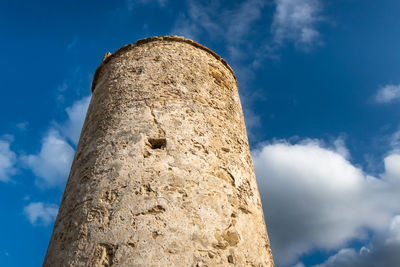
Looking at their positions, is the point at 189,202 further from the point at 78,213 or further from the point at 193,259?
the point at 78,213

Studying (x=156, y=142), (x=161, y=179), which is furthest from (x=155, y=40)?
(x=161, y=179)

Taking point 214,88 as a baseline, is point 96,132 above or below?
below

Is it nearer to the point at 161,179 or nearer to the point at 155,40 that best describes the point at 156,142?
the point at 161,179

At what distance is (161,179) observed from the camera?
8.54 ft

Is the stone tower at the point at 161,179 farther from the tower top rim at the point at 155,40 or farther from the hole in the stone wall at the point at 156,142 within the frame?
the tower top rim at the point at 155,40

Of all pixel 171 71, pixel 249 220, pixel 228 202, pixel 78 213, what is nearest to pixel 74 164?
pixel 78 213

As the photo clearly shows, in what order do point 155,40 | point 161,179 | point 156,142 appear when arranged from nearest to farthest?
point 161,179
point 156,142
point 155,40

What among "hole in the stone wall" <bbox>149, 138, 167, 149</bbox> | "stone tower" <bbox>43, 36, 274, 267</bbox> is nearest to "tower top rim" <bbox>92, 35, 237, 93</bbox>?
"stone tower" <bbox>43, 36, 274, 267</bbox>

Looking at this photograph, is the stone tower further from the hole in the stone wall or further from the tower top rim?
the tower top rim

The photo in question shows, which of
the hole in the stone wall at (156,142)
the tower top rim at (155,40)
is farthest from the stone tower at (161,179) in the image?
the tower top rim at (155,40)

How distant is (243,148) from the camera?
351 centimetres

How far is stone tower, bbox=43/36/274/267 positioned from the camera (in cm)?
232

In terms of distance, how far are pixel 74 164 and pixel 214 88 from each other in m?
1.91

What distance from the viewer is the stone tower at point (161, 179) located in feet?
7.60
